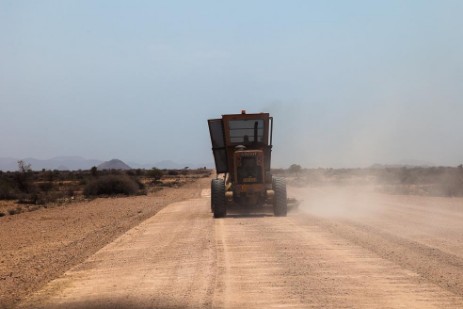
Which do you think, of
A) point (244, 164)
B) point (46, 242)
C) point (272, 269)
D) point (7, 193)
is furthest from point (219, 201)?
point (7, 193)

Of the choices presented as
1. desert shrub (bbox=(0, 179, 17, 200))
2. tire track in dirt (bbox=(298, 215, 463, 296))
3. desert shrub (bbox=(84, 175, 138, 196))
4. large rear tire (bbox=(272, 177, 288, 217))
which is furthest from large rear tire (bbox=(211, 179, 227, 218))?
desert shrub (bbox=(0, 179, 17, 200))

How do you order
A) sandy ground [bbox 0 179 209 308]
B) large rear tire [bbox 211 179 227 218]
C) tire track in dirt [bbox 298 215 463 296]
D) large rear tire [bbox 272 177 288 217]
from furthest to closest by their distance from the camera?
large rear tire [bbox 272 177 288 217] < large rear tire [bbox 211 179 227 218] < sandy ground [bbox 0 179 209 308] < tire track in dirt [bbox 298 215 463 296]

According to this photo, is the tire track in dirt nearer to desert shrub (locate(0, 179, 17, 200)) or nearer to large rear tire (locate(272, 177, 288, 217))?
large rear tire (locate(272, 177, 288, 217))

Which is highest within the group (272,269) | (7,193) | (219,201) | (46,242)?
(219,201)

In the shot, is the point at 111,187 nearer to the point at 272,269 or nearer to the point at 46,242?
the point at 46,242

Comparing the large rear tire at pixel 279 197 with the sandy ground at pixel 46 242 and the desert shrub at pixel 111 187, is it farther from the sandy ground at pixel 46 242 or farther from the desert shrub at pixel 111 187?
the desert shrub at pixel 111 187

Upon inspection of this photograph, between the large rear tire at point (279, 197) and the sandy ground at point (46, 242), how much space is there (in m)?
5.30

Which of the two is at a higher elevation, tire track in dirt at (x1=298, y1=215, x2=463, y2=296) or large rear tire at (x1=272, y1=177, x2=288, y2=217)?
large rear tire at (x1=272, y1=177, x2=288, y2=217)

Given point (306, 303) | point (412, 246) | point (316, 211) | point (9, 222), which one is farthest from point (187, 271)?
point (9, 222)

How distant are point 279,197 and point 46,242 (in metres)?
8.42

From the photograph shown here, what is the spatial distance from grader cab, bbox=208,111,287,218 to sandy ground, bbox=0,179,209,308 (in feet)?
12.4

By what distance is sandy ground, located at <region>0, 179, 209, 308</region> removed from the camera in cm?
1199

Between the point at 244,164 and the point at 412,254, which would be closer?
the point at 412,254

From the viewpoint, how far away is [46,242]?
19188 millimetres
